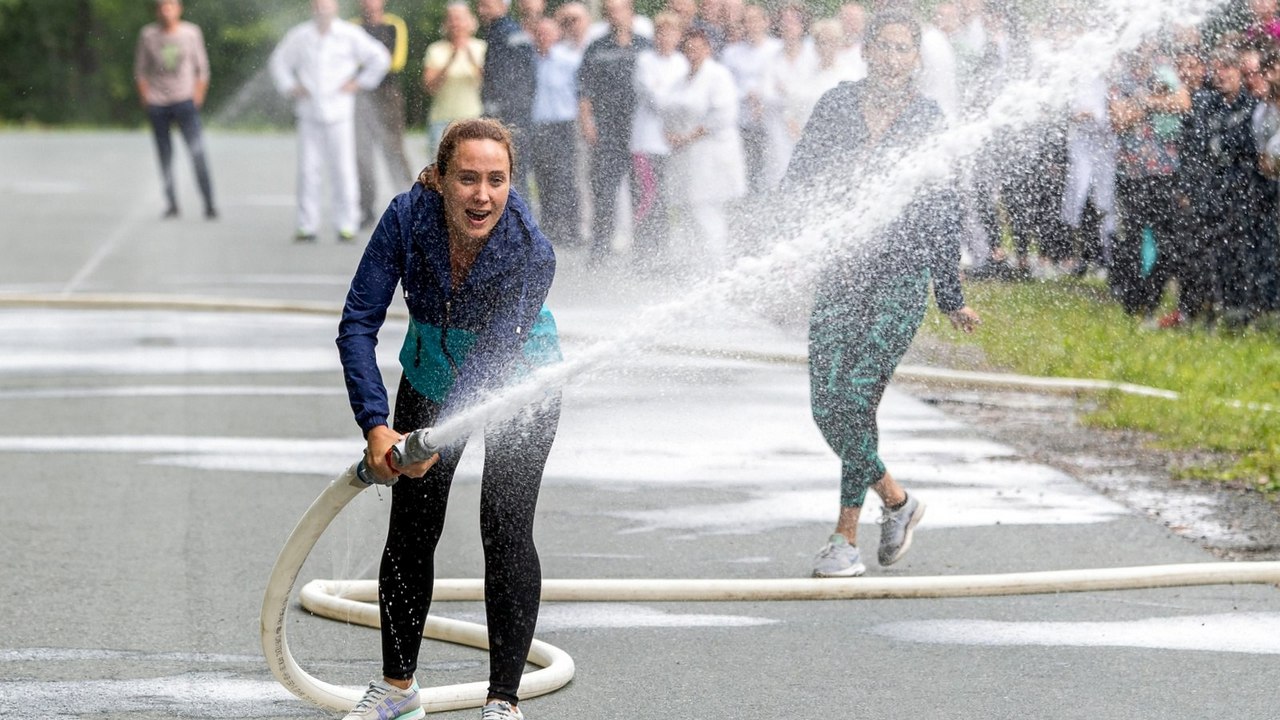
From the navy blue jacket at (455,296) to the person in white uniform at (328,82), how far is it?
13.0 m

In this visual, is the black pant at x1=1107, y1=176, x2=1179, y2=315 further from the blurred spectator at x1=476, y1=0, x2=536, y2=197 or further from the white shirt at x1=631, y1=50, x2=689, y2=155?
the blurred spectator at x1=476, y1=0, x2=536, y2=197

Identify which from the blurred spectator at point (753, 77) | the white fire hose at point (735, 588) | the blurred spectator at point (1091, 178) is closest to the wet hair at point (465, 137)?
the white fire hose at point (735, 588)

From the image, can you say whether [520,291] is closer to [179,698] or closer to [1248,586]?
[179,698]

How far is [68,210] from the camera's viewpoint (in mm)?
23859

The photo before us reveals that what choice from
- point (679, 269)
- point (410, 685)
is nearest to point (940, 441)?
point (679, 269)

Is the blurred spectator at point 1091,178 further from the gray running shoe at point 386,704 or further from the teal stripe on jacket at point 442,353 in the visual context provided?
the gray running shoe at point 386,704

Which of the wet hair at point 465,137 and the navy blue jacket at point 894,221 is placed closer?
the wet hair at point 465,137

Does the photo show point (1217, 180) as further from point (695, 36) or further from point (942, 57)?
point (695, 36)

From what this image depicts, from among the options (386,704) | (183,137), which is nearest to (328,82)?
(183,137)

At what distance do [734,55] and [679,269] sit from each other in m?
3.98

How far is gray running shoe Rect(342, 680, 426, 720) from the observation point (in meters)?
5.10

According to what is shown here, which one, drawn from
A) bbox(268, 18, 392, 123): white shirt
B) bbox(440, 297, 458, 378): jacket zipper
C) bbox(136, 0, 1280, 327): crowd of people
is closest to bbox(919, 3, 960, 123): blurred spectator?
bbox(136, 0, 1280, 327): crowd of people

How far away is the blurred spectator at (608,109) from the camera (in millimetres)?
15000

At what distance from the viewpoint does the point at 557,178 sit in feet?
56.7
